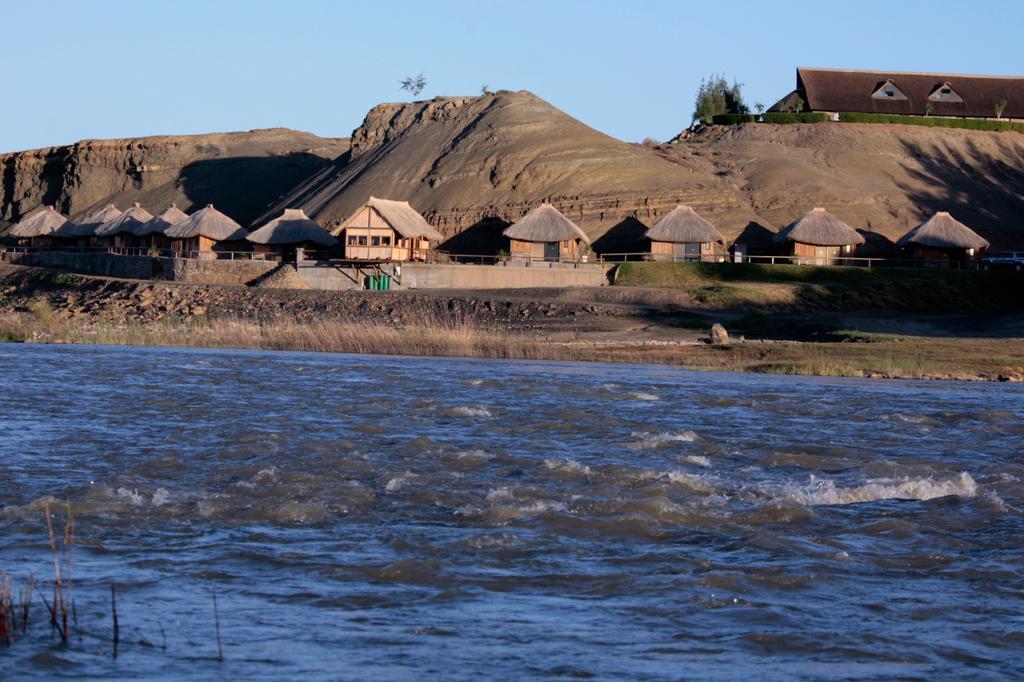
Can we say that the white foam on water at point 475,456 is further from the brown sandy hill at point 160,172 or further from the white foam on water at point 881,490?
the brown sandy hill at point 160,172

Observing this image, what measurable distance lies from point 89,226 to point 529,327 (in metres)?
46.9

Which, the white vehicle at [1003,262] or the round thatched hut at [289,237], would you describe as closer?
the white vehicle at [1003,262]

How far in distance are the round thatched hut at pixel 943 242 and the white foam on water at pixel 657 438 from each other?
4802cm

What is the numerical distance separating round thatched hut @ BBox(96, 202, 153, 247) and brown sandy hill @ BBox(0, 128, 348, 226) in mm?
19584

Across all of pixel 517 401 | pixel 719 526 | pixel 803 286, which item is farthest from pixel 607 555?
pixel 803 286

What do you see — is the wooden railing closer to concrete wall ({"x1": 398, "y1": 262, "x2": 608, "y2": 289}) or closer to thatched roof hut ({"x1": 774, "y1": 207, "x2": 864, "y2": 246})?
concrete wall ({"x1": 398, "y1": 262, "x2": 608, "y2": 289})

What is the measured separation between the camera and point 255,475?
1587 centimetres

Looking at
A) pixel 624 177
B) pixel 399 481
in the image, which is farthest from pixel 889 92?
pixel 399 481

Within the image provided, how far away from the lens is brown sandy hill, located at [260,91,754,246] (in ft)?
244

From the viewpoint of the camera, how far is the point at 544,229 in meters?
66.3

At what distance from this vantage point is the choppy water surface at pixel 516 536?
30.6ft

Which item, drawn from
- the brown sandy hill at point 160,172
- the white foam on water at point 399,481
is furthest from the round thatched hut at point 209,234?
the white foam on water at point 399,481

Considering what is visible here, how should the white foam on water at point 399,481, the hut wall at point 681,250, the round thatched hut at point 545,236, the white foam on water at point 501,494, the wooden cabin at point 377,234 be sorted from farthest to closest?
the round thatched hut at point 545,236 → the hut wall at point 681,250 → the wooden cabin at point 377,234 → the white foam on water at point 399,481 → the white foam on water at point 501,494

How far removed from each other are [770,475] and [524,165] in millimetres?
64190
